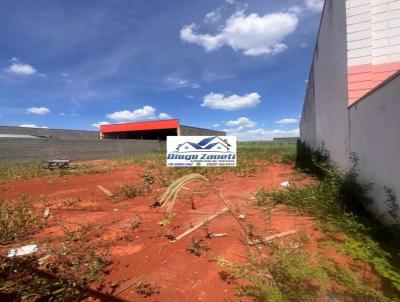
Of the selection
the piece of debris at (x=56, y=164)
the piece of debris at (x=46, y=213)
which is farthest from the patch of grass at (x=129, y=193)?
the piece of debris at (x=56, y=164)

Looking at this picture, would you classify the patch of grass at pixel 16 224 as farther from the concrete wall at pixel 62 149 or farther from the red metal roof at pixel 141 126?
the red metal roof at pixel 141 126

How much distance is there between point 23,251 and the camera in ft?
10.8

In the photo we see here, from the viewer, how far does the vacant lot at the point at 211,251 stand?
7.66ft

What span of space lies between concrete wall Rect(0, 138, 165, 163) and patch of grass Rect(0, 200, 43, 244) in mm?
14865

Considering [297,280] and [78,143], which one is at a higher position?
[78,143]

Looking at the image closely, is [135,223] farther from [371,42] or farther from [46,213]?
[371,42]

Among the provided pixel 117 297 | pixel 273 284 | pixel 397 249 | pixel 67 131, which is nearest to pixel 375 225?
pixel 397 249

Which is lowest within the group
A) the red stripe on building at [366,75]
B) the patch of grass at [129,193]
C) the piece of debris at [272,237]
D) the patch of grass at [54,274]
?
the patch of grass at [54,274]

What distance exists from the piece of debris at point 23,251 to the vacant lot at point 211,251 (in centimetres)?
8

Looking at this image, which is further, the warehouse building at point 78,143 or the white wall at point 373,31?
the warehouse building at point 78,143


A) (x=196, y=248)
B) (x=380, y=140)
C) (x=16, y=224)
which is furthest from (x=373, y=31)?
(x=16, y=224)

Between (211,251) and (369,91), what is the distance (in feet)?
10.3

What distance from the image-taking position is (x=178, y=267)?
2828 mm

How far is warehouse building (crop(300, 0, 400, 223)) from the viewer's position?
320 cm
